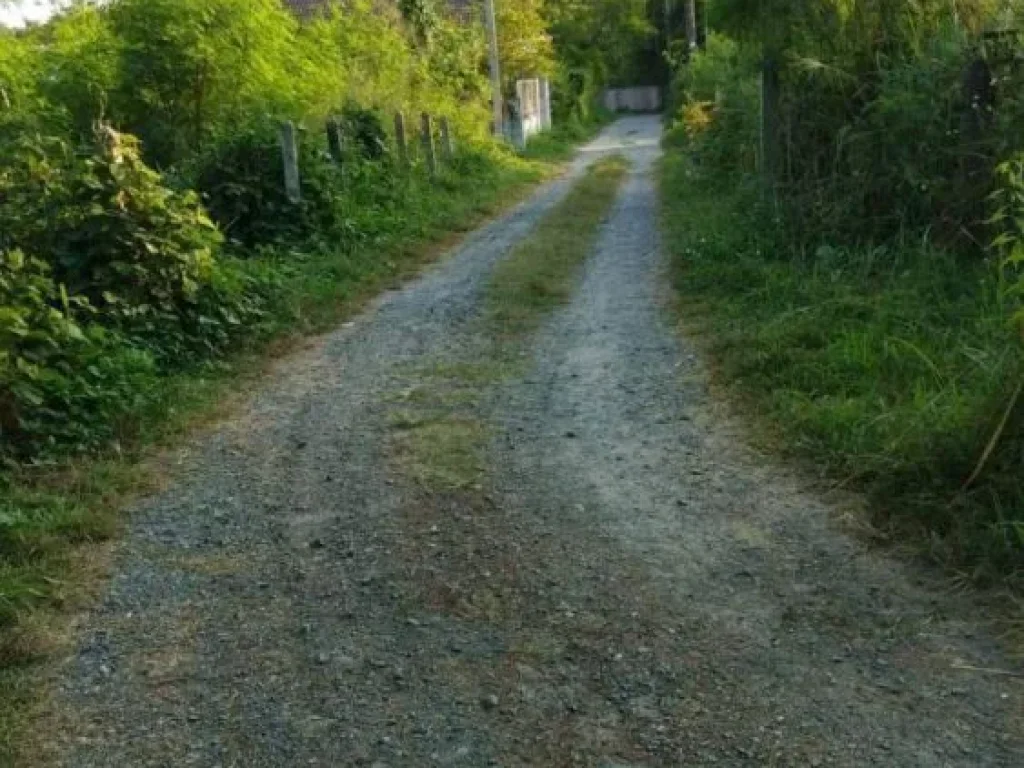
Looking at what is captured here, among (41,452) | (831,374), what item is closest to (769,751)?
(831,374)

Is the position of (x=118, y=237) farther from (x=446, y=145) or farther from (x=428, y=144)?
(x=446, y=145)

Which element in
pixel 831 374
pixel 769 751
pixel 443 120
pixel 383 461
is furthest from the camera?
pixel 443 120

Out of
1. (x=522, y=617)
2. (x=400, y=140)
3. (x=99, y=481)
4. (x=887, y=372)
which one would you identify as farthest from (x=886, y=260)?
(x=400, y=140)

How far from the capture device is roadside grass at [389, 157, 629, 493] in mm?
5277

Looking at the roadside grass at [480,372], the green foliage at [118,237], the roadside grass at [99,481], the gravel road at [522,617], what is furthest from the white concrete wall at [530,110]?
the gravel road at [522,617]

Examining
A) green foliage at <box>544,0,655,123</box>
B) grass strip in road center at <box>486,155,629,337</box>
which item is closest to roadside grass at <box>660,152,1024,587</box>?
grass strip in road center at <box>486,155,629,337</box>

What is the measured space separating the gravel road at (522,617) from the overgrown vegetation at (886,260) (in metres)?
0.40

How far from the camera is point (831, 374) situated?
19.3 feet

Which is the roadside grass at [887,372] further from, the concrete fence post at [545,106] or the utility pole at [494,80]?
the concrete fence post at [545,106]

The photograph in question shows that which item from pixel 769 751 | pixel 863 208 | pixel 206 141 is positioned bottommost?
pixel 769 751

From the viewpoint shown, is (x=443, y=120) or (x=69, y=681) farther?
(x=443, y=120)

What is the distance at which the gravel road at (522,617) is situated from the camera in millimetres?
3074

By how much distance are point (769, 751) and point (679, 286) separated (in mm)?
6589

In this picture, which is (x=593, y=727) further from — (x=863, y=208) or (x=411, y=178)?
(x=411, y=178)
